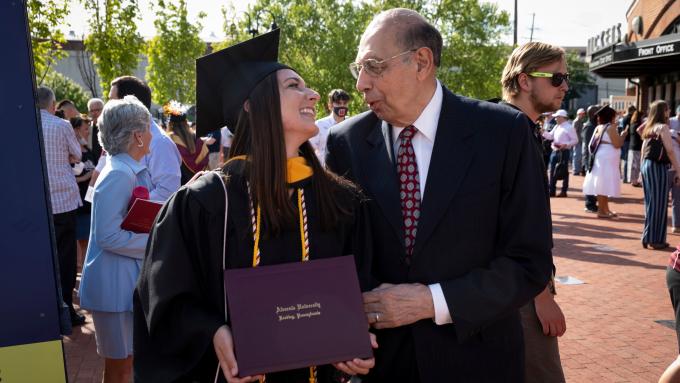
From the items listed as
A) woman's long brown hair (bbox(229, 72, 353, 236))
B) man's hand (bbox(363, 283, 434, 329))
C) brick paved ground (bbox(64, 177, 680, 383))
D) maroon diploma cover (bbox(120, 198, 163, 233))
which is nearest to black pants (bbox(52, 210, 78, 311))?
brick paved ground (bbox(64, 177, 680, 383))

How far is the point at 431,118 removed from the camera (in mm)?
2652

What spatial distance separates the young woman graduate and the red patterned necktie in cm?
17

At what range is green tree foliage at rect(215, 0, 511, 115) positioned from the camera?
31.0 metres

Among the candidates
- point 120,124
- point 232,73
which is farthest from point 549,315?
point 120,124

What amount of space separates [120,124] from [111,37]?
41.5 ft

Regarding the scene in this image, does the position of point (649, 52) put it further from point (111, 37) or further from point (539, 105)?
point (539, 105)

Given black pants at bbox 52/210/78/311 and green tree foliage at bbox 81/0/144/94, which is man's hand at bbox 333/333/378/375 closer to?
black pants at bbox 52/210/78/311

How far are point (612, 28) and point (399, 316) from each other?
3257 centimetres

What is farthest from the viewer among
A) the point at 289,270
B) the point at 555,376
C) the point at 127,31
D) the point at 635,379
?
the point at 127,31

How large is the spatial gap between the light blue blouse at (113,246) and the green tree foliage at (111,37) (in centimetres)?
1255

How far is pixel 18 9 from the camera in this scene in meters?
2.51

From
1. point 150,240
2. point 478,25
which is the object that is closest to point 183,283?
point 150,240

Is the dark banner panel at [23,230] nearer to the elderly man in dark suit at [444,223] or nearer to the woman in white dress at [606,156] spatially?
the elderly man in dark suit at [444,223]

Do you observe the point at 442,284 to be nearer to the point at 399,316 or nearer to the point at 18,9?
the point at 399,316
